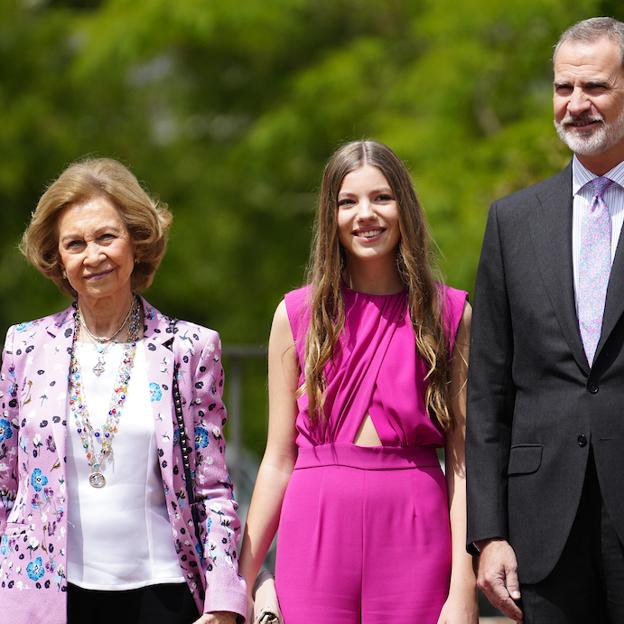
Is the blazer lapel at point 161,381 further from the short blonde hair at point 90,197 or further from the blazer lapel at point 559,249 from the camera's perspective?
the blazer lapel at point 559,249

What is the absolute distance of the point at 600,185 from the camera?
11.7ft

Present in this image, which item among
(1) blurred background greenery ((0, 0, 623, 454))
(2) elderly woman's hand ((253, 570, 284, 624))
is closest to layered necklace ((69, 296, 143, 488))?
(2) elderly woman's hand ((253, 570, 284, 624))

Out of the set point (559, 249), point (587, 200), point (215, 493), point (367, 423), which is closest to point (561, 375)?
point (559, 249)

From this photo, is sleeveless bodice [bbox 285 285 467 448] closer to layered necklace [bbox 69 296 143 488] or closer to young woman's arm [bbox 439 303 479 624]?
young woman's arm [bbox 439 303 479 624]

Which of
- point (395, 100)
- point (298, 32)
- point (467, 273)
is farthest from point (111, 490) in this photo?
point (298, 32)

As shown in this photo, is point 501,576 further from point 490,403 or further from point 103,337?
point 103,337

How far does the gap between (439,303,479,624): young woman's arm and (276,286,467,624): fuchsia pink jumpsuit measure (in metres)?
0.03

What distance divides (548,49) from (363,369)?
3.17 metres

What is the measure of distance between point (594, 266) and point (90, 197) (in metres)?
1.49

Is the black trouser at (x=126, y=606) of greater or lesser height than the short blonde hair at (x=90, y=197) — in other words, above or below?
below

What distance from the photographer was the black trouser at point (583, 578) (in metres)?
3.38

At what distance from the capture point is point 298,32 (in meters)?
11.2

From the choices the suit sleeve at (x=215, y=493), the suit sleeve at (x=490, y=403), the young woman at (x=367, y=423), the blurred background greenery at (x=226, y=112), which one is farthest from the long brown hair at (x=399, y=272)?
the blurred background greenery at (x=226, y=112)

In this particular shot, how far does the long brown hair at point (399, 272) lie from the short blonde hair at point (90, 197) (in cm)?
51
